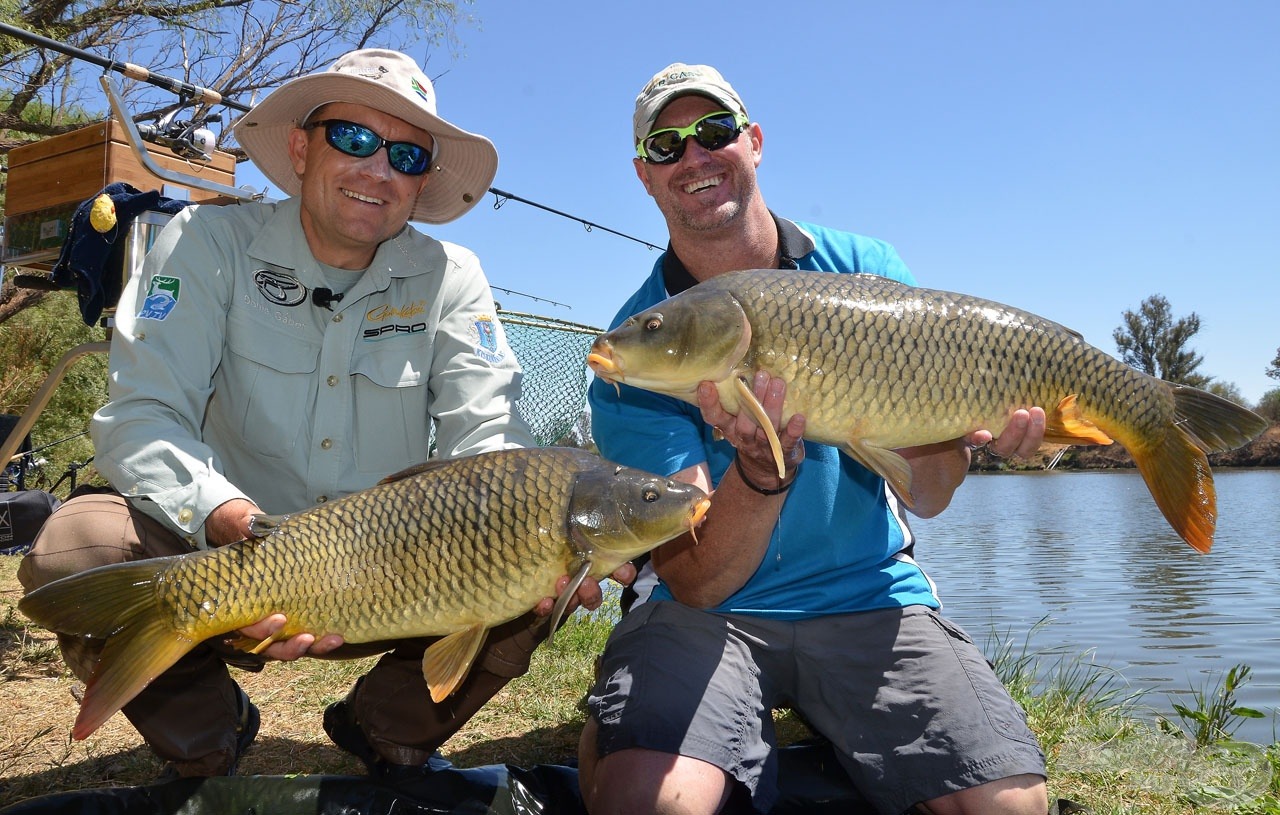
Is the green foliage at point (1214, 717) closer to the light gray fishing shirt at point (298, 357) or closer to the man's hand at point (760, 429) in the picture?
the man's hand at point (760, 429)

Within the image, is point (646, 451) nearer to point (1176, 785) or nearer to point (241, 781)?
point (241, 781)

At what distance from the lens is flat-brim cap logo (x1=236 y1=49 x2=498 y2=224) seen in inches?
104

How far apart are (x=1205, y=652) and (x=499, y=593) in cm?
543

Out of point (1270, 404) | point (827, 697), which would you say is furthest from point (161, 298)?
point (1270, 404)

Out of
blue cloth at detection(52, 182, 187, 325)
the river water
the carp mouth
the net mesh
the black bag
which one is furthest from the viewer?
the net mesh

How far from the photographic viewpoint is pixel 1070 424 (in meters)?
2.19

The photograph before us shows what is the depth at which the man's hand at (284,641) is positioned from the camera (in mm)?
1918

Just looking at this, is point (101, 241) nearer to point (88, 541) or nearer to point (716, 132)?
point (88, 541)

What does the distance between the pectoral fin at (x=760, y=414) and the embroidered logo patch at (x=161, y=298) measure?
144 cm

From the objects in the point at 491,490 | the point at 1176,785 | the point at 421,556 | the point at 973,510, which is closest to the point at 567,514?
the point at 491,490

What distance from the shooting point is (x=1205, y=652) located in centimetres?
579

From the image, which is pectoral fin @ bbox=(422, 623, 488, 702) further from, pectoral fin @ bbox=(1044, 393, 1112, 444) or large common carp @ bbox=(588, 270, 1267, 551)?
pectoral fin @ bbox=(1044, 393, 1112, 444)

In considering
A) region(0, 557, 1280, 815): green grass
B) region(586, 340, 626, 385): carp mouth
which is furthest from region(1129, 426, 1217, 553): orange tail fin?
region(586, 340, 626, 385): carp mouth

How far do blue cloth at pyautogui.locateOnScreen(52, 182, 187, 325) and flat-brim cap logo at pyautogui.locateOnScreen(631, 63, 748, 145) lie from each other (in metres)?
1.50
